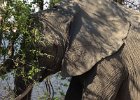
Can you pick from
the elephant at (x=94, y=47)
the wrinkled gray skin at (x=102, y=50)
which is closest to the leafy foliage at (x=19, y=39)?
the elephant at (x=94, y=47)

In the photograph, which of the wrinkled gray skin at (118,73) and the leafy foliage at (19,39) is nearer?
the leafy foliage at (19,39)

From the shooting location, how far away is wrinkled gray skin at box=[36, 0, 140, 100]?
476cm

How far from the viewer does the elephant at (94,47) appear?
4711mm

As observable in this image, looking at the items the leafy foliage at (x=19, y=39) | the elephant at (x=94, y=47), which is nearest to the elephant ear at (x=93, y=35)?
the elephant at (x=94, y=47)

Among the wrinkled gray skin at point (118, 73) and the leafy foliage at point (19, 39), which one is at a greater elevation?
the leafy foliage at point (19, 39)

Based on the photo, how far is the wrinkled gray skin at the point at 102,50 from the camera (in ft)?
15.6

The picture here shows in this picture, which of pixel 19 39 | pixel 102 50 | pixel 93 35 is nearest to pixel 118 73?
pixel 102 50

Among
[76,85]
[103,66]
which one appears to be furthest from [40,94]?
[103,66]

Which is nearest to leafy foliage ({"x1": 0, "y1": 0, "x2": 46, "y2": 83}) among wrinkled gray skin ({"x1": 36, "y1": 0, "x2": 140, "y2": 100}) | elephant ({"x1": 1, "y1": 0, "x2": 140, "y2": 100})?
elephant ({"x1": 1, "y1": 0, "x2": 140, "y2": 100})

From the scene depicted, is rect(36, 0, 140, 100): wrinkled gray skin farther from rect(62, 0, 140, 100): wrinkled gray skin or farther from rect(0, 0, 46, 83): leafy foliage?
rect(0, 0, 46, 83): leafy foliage

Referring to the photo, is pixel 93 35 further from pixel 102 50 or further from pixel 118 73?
pixel 118 73

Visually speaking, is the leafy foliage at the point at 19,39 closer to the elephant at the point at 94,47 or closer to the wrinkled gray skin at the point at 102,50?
the elephant at the point at 94,47

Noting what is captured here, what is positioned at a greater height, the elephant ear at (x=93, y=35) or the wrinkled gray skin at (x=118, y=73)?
the elephant ear at (x=93, y=35)

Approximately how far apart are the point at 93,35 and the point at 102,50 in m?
0.17
